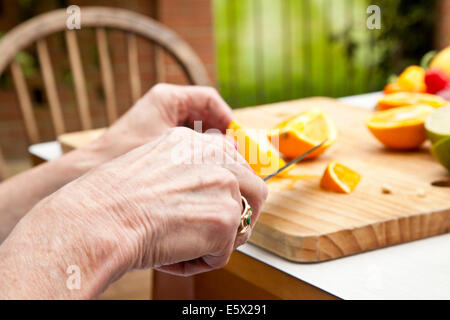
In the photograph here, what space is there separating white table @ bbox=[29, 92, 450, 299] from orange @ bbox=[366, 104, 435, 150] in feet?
0.81

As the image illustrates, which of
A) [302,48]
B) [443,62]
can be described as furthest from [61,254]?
[302,48]

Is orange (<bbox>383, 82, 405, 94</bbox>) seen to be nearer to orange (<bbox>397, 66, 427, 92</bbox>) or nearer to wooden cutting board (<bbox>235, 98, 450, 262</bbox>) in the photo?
orange (<bbox>397, 66, 427, 92</bbox>)

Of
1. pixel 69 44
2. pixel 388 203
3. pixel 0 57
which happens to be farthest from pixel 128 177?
pixel 69 44

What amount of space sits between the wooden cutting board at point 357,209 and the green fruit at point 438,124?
57 millimetres

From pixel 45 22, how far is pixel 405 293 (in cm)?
110

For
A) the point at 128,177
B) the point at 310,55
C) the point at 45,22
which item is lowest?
the point at 310,55

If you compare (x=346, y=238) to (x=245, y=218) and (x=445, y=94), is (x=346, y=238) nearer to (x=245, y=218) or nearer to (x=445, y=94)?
(x=245, y=218)

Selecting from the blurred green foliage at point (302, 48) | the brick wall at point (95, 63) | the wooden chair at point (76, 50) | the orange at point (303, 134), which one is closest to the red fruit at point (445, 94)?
the orange at point (303, 134)

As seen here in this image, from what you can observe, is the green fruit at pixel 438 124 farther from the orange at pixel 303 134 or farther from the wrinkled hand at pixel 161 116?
the wrinkled hand at pixel 161 116

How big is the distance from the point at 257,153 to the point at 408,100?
407 millimetres

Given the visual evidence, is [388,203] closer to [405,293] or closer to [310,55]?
[405,293]

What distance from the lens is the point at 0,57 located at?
135 cm

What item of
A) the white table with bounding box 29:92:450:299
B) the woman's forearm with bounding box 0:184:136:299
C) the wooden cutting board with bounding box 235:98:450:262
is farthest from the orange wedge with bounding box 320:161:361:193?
the woman's forearm with bounding box 0:184:136:299

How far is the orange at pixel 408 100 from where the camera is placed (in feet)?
3.46
